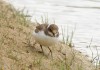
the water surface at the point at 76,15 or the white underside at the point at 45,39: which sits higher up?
the white underside at the point at 45,39

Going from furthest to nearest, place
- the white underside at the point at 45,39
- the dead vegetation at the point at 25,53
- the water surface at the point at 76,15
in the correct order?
1. the water surface at the point at 76,15
2. the white underside at the point at 45,39
3. the dead vegetation at the point at 25,53

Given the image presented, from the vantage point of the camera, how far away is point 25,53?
8562mm

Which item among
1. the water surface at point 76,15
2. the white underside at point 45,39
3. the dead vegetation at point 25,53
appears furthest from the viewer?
the water surface at point 76,15

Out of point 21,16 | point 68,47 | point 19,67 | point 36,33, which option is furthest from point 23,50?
point 21,16

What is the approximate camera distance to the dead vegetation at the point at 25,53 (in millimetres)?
7973

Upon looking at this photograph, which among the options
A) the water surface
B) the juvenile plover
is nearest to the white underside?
the juvenile plover

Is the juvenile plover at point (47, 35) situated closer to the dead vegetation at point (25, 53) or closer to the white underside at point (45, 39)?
the white underside at point (45, 39)

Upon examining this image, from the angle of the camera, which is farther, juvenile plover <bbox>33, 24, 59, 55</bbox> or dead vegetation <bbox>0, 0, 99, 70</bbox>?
juvenile plover <bbox>33, 24, 59, 55</bbox>

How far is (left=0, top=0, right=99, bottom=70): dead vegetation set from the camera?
7973 millimetres

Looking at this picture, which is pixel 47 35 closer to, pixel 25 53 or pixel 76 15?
pixel 25 53

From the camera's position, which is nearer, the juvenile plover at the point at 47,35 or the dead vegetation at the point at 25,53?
the dead vegetation at the point at 25,53

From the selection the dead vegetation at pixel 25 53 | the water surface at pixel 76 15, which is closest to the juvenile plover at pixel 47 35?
the dead vegetation at pixel 25 53

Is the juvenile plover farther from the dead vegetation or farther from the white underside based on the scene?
the dead vegetation

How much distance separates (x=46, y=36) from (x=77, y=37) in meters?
3.01
